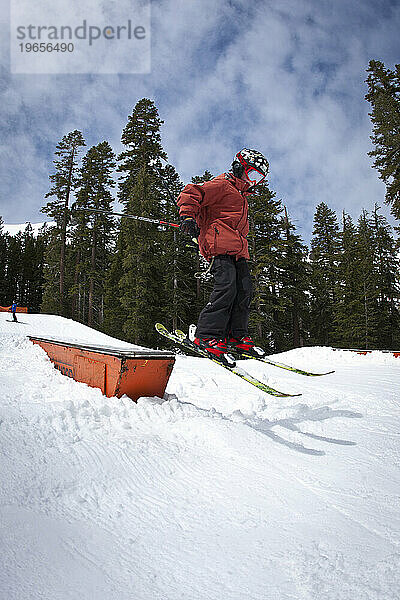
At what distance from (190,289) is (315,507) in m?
22.0

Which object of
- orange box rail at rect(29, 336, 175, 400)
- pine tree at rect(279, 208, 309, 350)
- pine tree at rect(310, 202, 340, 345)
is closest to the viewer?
orange box rail at rect(29, 336, 175, 400)

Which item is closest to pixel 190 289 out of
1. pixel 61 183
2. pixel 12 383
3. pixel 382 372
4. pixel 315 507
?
pixel 61 183

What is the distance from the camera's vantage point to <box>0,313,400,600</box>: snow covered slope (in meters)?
0.97

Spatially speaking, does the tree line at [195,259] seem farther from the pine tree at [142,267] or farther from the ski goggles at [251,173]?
Result: the ski goggles at [251,173]

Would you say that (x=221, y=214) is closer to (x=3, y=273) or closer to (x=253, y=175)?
(x=253, y=175)

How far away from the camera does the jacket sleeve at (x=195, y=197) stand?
327 centimetres

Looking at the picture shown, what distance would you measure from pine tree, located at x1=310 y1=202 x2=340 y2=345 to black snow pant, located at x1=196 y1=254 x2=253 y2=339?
2409 centimetres

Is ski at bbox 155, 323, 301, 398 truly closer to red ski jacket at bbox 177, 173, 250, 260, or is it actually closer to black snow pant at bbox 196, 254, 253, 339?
black snow pant at bbox 196, 254, 253, 339

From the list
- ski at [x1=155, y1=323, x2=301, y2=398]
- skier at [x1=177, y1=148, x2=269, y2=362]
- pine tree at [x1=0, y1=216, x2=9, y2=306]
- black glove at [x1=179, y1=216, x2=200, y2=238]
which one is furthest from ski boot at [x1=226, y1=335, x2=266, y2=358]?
pine tree at [x1=0, y1=216, x2=9, y2=306]

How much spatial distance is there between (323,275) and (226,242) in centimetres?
2655

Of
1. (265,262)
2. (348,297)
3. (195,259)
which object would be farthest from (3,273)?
(348,297)

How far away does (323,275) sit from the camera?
91.6ft

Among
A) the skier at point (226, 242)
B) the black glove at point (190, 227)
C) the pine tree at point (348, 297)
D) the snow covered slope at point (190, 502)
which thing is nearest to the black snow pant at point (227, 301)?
the skier at point (226, 242)

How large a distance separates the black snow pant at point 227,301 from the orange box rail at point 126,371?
54 centimetres
